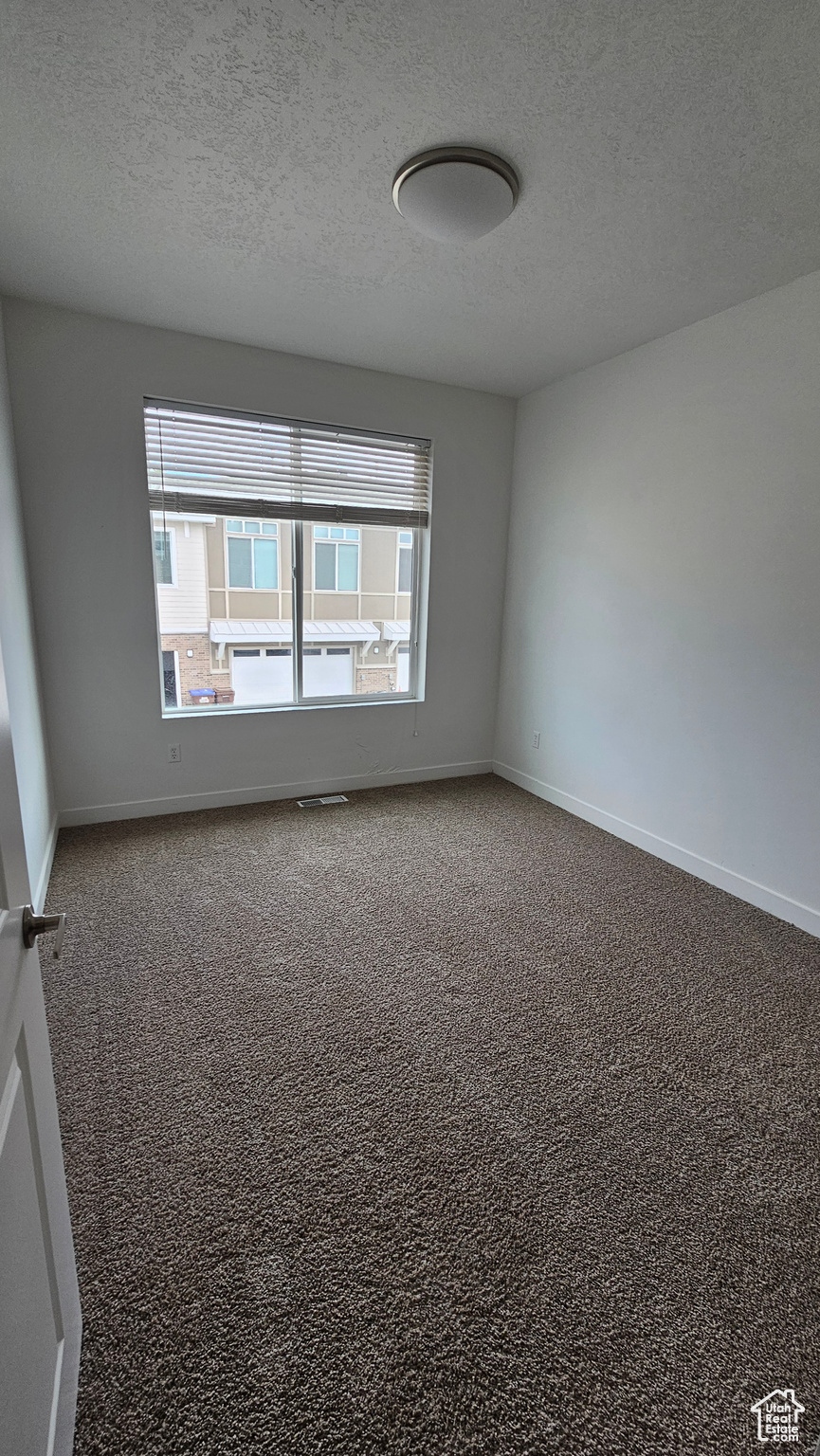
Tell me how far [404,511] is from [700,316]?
1.90 meters

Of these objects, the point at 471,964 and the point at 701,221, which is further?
the point at 471,964

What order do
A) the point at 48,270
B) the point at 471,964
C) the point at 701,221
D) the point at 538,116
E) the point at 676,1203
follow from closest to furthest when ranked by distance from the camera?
the point at 676,1203, the point at 538,116, the point at 701,221, the point at 471,964, the point at 48,270

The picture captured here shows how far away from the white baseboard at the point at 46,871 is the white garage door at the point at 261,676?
1.24 m

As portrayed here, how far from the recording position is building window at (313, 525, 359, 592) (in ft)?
12.7

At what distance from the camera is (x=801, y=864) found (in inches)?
104

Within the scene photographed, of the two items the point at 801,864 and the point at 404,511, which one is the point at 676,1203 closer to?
the point at 801,864

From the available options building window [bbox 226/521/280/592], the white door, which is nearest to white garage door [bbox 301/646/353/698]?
building window [bbox 226/521/280/592]

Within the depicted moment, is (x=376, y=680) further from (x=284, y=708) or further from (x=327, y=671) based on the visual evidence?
(x=284, y=708)

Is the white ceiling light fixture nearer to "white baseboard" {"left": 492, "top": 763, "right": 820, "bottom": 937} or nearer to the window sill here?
the window sill

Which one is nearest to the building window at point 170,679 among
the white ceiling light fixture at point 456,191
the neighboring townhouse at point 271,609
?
the neighboring townhouse at point 271,609

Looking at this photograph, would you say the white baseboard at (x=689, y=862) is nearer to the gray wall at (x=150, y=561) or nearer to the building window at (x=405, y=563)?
the gray wall at (x=150, y=561)

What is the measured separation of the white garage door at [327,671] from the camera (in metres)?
4.02

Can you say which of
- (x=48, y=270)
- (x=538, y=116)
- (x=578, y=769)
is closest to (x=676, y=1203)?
(x=578, y=769)

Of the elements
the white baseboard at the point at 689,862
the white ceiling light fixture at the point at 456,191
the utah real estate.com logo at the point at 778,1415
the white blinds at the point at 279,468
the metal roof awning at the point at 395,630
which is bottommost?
the utah real estate.com logo at the point at 778,1415
